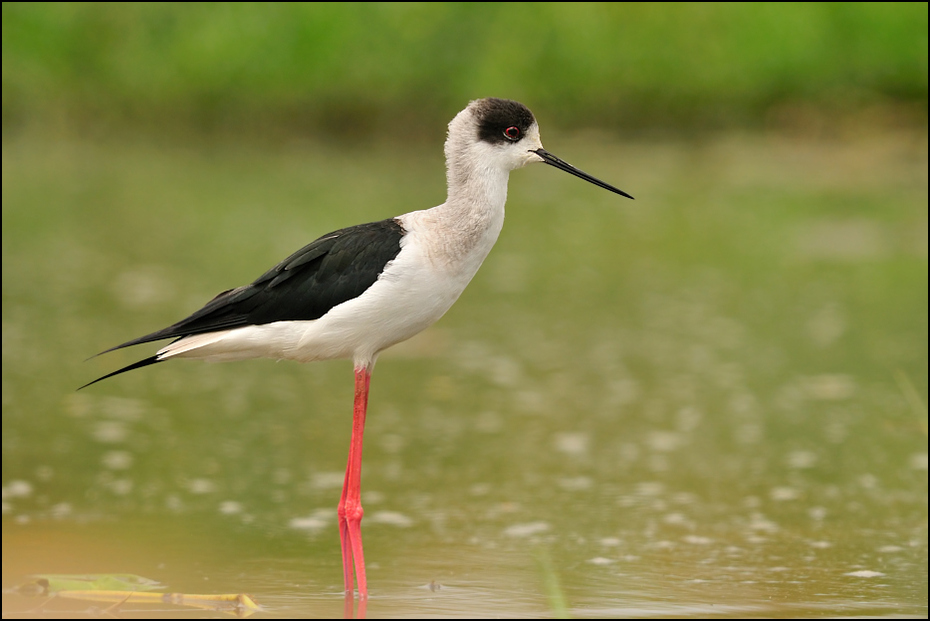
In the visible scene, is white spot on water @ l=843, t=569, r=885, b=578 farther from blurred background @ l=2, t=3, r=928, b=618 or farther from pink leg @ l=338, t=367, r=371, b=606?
pink leg @ l=338, t=367, r=371, b=606

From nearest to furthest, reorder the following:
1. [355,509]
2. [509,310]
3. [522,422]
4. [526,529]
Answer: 1. [355,509]
2. [526,529]
3. [522,422]
4. [509,310]

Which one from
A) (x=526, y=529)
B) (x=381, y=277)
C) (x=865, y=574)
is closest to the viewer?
(x=381, y=277)

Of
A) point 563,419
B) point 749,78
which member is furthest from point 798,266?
point 749,78

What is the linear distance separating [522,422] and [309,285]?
156 inches

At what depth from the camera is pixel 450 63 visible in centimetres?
2350

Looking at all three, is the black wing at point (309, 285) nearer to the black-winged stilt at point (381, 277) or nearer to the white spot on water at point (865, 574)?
the black-winged stilt at point (381, 277)

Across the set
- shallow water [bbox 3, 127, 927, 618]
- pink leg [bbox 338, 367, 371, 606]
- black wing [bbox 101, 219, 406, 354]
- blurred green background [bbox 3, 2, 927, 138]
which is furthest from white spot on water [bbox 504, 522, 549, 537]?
blurred green background [bbox 3, 2, 927, 138]

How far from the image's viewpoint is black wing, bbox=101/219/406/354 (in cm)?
458

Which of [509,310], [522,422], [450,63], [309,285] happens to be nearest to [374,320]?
[309,285]

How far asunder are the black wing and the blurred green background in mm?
18350

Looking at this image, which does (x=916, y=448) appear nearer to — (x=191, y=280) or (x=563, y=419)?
(x=563, y=419)

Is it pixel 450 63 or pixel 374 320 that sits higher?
pixel 450 63

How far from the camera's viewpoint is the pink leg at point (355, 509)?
16.0 ft

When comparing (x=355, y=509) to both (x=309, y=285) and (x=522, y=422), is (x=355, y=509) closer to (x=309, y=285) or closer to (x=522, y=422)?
(x=309, y=285)
